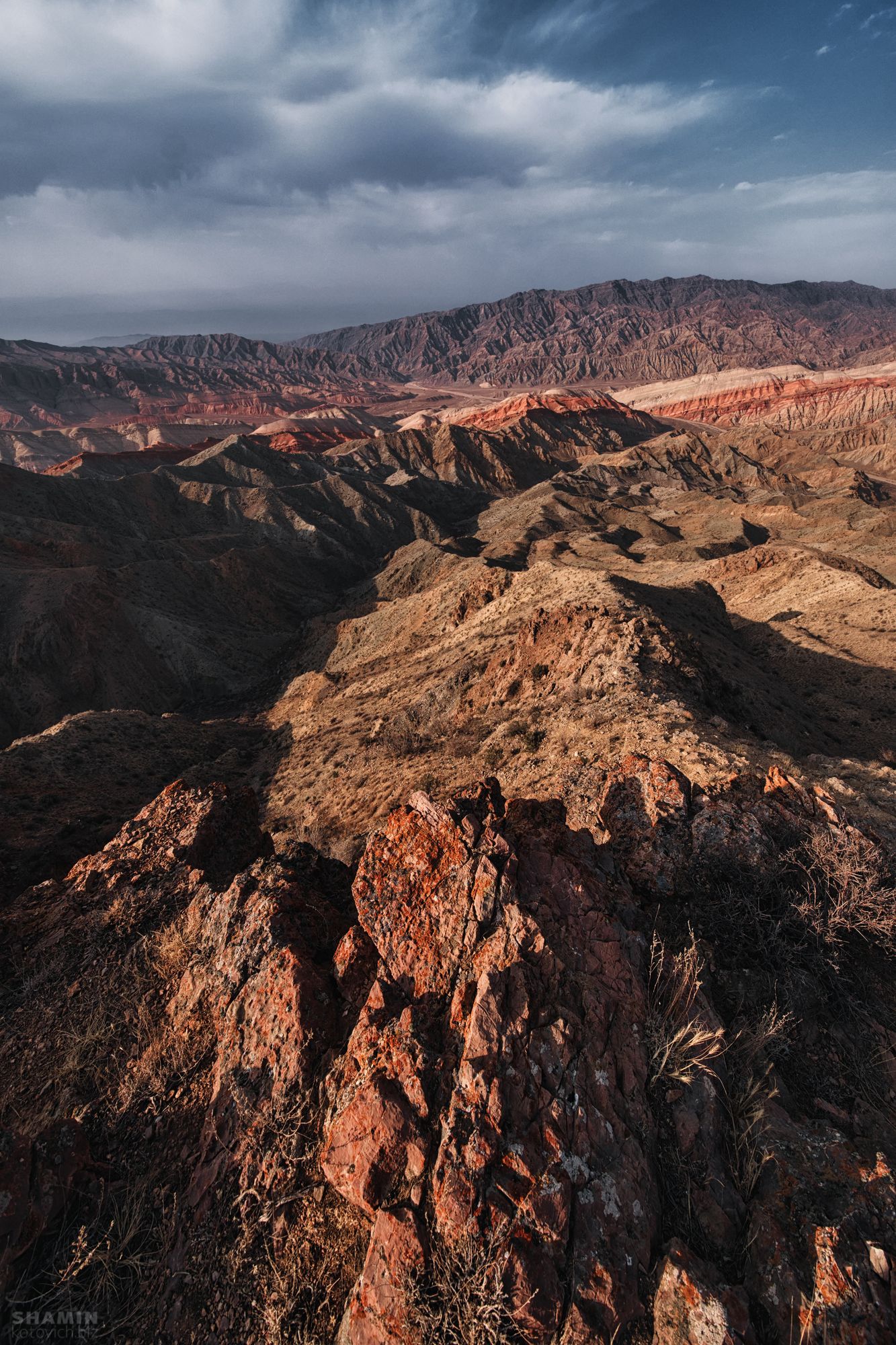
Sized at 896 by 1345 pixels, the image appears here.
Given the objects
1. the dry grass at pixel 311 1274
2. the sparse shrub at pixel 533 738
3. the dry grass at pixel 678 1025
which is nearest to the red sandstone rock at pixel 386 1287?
the dry grass at pixel 311 1274

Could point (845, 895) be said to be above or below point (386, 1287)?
below

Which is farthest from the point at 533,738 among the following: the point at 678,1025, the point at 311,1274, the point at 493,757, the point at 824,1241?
the point at 311,1274

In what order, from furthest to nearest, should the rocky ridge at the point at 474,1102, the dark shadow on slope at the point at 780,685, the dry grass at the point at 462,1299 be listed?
the dark shadow on slope at the point at 780,685
the rocky ridge at the point at 474,1102
the dry grass at the point at 462,1299

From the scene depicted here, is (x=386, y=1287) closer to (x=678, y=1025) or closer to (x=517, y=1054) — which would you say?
(x=517, y=1054)

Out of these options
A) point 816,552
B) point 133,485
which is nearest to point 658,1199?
point 816,552

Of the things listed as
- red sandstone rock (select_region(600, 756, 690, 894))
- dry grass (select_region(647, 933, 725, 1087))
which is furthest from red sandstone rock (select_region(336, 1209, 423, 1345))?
red sandstone rock (select_region(600, 756, 690, 894))

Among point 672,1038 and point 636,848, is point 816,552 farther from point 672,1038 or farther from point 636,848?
point 672,1038

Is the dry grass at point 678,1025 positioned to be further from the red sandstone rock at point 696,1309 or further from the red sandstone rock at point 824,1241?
the red sandstone rock at point 696,1309

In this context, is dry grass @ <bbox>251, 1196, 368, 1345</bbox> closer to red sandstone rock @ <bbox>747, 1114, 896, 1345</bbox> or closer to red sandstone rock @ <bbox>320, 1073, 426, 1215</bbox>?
Answer: red sandstone rock @ <bbox>320, 1073, 426, 1215</bbox>

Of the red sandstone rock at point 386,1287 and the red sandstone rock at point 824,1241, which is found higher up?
the red sandstone rock at point 386,1287

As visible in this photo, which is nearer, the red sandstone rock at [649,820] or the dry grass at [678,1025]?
the dry grass at [678,1025]
